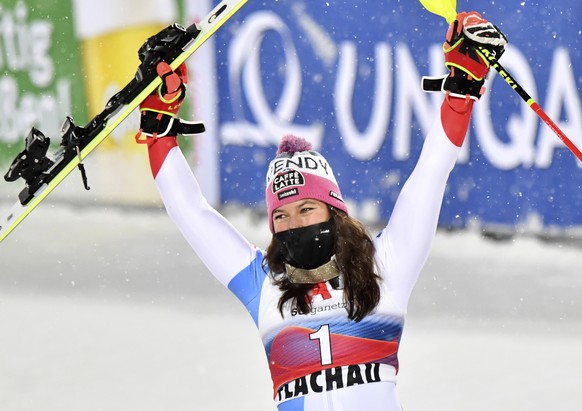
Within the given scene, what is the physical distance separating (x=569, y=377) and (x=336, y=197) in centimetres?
209

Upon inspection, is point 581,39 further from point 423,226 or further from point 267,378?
point 423,226

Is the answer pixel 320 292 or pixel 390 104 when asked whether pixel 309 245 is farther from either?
pixel 390 104

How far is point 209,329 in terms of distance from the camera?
5965mm

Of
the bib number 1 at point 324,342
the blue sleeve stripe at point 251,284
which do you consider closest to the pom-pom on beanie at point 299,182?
the blue sleeve stripe at point 251,284

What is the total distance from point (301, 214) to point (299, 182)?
0.30 ft

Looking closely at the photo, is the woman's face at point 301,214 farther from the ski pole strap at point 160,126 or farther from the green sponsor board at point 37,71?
the green sponsor board at point 37,71

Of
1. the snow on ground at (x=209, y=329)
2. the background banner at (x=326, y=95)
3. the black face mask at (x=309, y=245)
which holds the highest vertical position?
the background banner at (x=326, y=95)

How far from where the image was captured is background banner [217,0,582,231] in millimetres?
6191

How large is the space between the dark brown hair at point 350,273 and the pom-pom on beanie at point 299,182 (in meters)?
0.06

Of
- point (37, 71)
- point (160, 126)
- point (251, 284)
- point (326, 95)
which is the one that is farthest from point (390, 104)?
point (251, 284)

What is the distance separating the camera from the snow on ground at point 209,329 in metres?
5.14

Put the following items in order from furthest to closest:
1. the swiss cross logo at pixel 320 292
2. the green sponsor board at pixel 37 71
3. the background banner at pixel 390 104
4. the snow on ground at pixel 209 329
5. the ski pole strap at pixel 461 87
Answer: the green sponsor board at pixel 37 71, the background banner at pixel 390 104, the snow on ground at pixel 209 329, the swiss cross logo at pixel 320 292, the ski pole strap at pixel 461 87

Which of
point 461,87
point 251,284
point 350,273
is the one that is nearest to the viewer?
point 461,87

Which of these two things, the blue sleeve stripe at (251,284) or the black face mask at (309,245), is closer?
the black face mask at (309,245)
